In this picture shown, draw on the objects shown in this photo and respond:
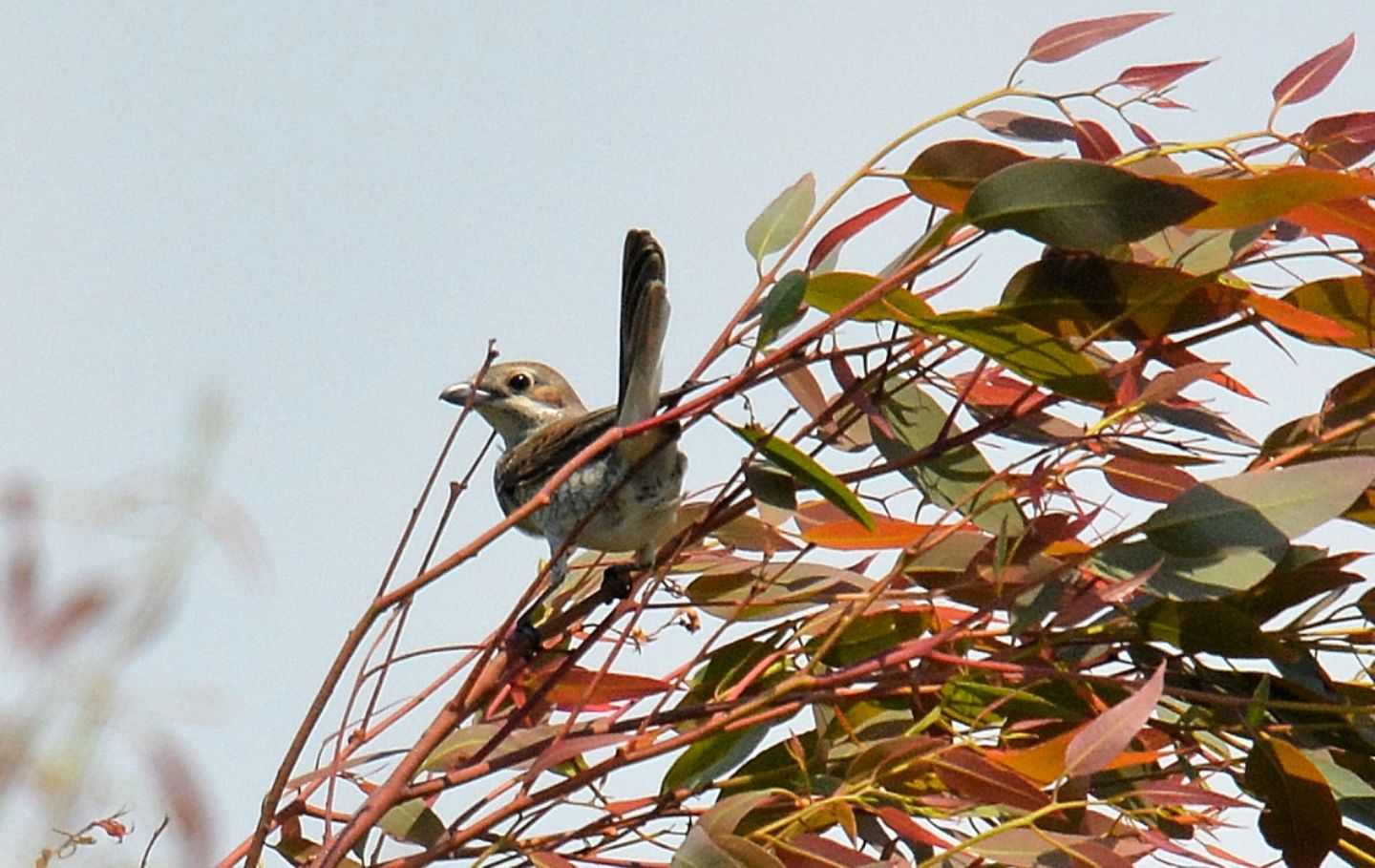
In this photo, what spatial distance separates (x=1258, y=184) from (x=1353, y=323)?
1.21 feet

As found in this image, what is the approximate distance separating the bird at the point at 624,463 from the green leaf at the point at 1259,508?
59cm

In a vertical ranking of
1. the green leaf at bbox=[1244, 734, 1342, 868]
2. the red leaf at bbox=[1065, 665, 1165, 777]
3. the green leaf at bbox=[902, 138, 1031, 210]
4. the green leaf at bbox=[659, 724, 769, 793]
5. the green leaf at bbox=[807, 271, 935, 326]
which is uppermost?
the green leaf at bbox=[902, 138, 1031, 210]

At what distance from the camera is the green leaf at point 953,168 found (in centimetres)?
191

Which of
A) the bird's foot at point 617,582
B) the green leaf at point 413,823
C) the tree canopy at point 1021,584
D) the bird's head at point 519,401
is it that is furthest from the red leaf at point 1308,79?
the bird's head at point 519,401

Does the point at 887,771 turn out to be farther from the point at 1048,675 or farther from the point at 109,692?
the point at 109,692

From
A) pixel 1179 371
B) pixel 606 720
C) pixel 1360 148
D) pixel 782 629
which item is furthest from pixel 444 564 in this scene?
pixel 1360 148

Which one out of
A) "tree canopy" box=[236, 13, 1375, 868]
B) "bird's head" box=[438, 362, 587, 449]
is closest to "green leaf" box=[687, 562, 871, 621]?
"tree canopy" box=[236, 13, 1375, 868]

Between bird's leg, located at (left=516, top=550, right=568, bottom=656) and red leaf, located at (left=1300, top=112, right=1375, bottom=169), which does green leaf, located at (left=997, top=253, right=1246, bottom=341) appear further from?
bird's leg, located at (left=516, top=550, right=568, bottom=656)

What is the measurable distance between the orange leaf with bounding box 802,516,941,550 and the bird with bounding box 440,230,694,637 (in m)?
0.25

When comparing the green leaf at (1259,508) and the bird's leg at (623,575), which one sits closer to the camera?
the green leaf at (1259,508)

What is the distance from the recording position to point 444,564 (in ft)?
5.31

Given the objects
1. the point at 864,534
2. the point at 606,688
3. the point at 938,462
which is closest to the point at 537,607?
the point at 606,688

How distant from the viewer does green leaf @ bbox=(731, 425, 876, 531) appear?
1.89 m

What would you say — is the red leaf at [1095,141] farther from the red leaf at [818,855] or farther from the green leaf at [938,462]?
the red leaf at [818,855]
